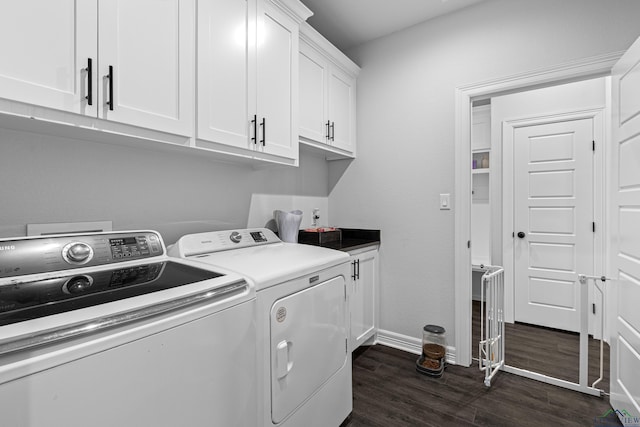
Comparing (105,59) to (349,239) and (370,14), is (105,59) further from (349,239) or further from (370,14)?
(349,239)

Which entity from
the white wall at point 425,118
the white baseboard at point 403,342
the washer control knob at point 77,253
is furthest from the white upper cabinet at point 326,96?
the white baseboard at point 403,342

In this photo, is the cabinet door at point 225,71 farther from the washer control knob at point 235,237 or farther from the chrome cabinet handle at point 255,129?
the washer control knob at point 235,237

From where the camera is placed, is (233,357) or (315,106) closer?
(233,357)

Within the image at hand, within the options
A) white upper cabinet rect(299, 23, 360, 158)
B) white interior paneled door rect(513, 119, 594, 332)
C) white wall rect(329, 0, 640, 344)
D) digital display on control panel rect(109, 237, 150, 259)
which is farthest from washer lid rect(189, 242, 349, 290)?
white interior paneled door rect(513, 119, 594, 332)

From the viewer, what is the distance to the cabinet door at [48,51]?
89cm

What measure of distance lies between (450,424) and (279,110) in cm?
203

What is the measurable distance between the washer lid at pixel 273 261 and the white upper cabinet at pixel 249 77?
0.54 m

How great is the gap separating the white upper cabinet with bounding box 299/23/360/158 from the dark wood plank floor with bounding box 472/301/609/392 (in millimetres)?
2118

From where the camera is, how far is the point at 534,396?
6.15 feet

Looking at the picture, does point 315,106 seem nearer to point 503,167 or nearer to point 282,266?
point 282,266

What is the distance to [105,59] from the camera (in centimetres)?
107

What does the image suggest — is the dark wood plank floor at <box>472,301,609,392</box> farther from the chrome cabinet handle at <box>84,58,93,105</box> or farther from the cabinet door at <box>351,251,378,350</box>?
the chrome cabinet handle at <box>84,58,93,105</box>

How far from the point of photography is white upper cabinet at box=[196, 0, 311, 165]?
1.42 m

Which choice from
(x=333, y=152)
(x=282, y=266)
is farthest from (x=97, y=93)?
(x=333, y=152)
